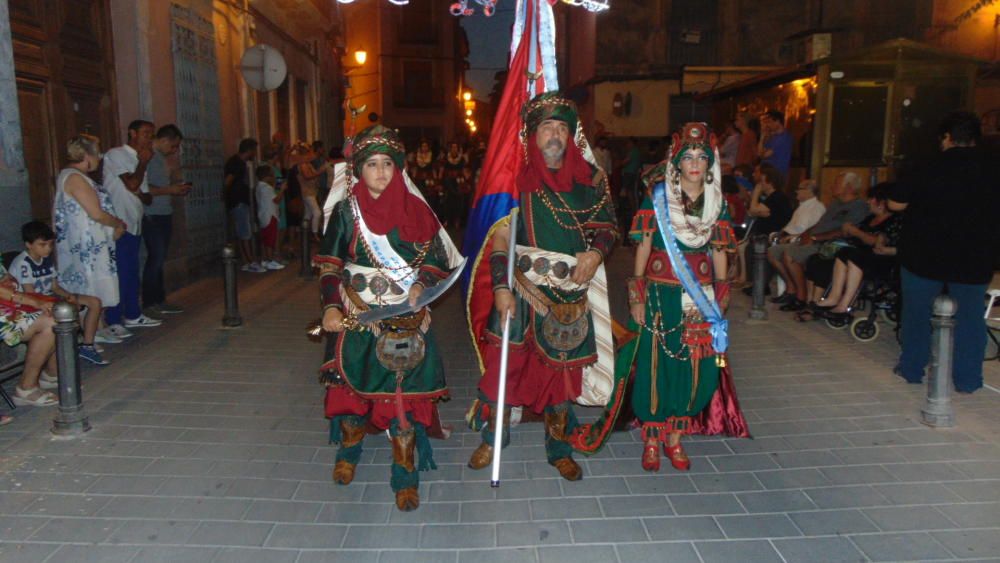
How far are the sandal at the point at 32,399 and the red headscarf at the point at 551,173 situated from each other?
4.03 metres

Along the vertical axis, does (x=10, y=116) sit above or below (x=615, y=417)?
above

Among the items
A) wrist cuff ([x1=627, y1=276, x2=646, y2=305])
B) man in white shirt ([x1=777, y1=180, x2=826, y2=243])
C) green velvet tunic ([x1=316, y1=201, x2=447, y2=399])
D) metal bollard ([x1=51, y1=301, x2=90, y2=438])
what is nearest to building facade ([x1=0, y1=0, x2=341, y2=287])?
metal bollard ([x1=51, y1=301, x2=90, y2=438])

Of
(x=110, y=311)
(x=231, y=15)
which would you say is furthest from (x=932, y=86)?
(x=110, y=311)

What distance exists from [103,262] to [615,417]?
16.6ft

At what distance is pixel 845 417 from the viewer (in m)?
5.48

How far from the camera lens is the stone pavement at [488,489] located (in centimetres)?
367

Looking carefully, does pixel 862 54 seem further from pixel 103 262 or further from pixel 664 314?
pixel 103 262

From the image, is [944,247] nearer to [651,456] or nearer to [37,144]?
[651,456]

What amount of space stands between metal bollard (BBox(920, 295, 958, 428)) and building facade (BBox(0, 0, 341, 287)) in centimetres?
744

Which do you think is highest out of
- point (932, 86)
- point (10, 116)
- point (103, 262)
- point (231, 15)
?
point (231, 15)

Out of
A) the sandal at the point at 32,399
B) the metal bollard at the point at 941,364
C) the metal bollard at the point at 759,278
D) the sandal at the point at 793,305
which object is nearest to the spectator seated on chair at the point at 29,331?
the sandal at the point at 32,399

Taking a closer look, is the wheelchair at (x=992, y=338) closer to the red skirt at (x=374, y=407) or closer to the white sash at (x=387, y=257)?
the red skirt at (x=374, y=407)

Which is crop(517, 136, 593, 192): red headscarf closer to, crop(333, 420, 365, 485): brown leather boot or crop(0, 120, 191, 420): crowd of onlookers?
crop(333, 420, 365, 485): brown leather boot

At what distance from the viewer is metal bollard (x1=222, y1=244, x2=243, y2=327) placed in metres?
8.09
